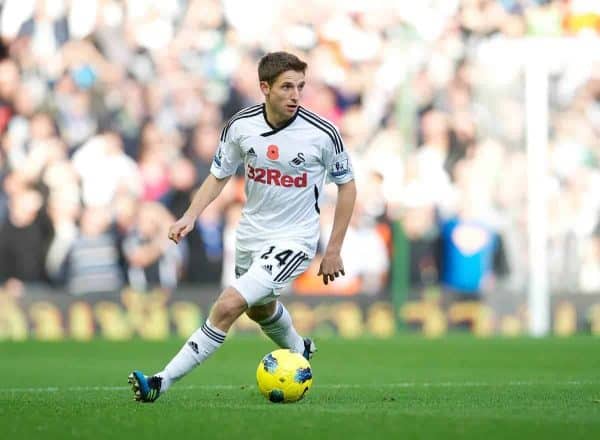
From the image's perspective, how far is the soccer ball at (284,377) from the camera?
810cm

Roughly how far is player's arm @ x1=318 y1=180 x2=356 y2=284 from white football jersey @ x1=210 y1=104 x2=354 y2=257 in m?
0.09

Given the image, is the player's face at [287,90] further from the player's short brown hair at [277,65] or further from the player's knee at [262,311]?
the player's knee at [262,311]

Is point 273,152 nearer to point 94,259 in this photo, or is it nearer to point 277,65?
point 277,65

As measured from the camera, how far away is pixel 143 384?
7.89 m

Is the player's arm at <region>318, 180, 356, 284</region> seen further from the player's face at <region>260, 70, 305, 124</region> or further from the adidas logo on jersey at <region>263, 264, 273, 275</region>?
the player's face at <region>260, 70, 305, 124</region>

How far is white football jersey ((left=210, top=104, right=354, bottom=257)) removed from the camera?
8.54 meters

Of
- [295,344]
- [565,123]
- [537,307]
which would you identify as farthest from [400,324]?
[295,344]

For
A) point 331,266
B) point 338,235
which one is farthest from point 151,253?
point 331,266

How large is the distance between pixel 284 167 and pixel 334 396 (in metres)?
1.51

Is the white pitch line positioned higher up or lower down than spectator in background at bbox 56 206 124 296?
higher up

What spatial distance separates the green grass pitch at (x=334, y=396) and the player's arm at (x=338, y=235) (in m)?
0.79

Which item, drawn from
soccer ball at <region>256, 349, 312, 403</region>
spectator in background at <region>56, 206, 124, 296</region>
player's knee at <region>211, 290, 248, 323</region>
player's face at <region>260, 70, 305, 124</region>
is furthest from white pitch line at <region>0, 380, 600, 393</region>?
spectator in background at <region>56, 206, 124, 296</region>

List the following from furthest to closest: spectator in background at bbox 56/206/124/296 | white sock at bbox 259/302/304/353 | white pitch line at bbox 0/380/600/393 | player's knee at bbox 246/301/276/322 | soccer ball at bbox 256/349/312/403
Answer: spectator in background at bbox 56/206/124/296 → white pitch line at bbox 0/380/600/393 → white sock at bbox 259/302/304/353 → player's knee at bbox 246/301/276/322 → soccer ball at bbox 256/349/312/403

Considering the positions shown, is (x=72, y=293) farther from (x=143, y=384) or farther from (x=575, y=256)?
(x=143, y=384)
